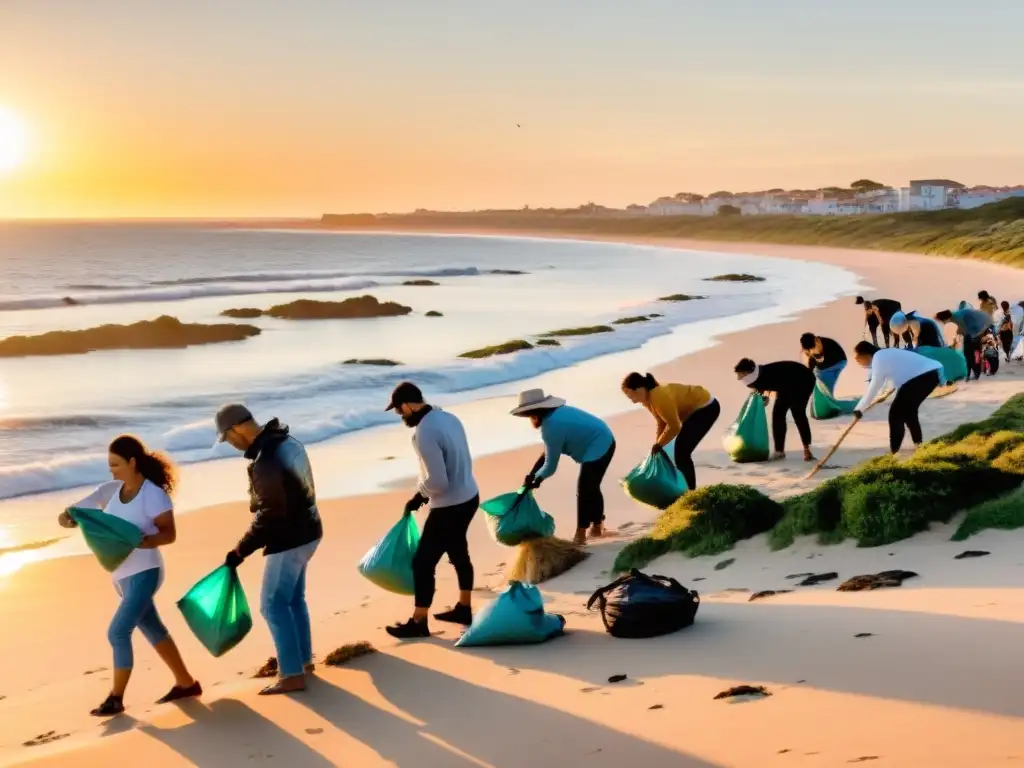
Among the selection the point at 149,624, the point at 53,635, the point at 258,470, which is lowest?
the point at 53,635

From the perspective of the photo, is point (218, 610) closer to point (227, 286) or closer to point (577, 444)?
point (577, 444)

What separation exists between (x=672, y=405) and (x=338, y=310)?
36.4m

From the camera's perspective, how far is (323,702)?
19.5 feet

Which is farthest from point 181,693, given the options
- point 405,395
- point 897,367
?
point 897,367

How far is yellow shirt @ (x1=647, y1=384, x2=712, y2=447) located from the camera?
32.2 ft

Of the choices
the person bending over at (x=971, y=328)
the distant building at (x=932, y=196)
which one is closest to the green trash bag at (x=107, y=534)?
the person bending over at (x=971, y=328)

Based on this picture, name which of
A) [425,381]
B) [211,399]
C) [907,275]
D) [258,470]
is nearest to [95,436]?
[211,399]

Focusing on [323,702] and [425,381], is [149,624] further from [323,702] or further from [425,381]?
[425,381]

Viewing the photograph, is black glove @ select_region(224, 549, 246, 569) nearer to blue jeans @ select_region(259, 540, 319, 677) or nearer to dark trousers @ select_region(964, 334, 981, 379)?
blue jeans @ select_region(259, 540, 319, 677)

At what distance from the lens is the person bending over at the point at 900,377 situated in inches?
421

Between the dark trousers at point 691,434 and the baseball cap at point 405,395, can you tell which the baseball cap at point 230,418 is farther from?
the dark trousers at point 691,434

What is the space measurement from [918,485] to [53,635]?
6484 mm

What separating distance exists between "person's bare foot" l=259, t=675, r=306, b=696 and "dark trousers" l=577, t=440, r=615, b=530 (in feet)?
12.7

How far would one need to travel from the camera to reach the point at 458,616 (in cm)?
735
